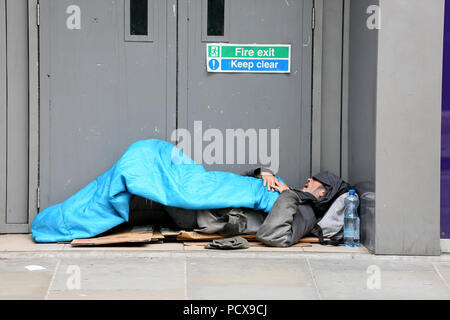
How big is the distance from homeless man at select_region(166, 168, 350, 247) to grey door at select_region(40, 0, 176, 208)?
0.89 meters

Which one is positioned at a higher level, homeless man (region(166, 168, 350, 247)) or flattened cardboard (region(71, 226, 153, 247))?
homeless man (region(166, 168, 350, 247))

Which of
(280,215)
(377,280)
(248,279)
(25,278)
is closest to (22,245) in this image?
(25,278)

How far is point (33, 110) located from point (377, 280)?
311cm

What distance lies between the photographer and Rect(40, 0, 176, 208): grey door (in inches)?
217

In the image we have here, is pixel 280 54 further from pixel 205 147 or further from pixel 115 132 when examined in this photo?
pixel 115 132

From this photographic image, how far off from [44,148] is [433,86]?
3.19 meters

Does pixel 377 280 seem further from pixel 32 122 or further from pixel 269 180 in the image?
pixel 32 122

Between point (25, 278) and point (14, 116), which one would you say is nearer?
point (25, 278)

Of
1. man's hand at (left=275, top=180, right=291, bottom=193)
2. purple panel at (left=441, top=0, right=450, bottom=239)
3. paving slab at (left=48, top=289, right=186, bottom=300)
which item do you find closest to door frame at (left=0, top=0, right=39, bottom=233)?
paving slab at (left=48, top=289, right=186, bottom=300)

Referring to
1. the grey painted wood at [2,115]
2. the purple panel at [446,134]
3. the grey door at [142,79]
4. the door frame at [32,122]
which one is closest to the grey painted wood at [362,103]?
the grey door at [142,79]

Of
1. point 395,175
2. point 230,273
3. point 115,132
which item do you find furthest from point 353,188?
point 115,132

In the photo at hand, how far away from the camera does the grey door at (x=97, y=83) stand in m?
5.52

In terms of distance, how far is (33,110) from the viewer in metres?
5.51

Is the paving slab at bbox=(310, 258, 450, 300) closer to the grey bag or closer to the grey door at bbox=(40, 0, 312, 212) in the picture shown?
the grey bag
